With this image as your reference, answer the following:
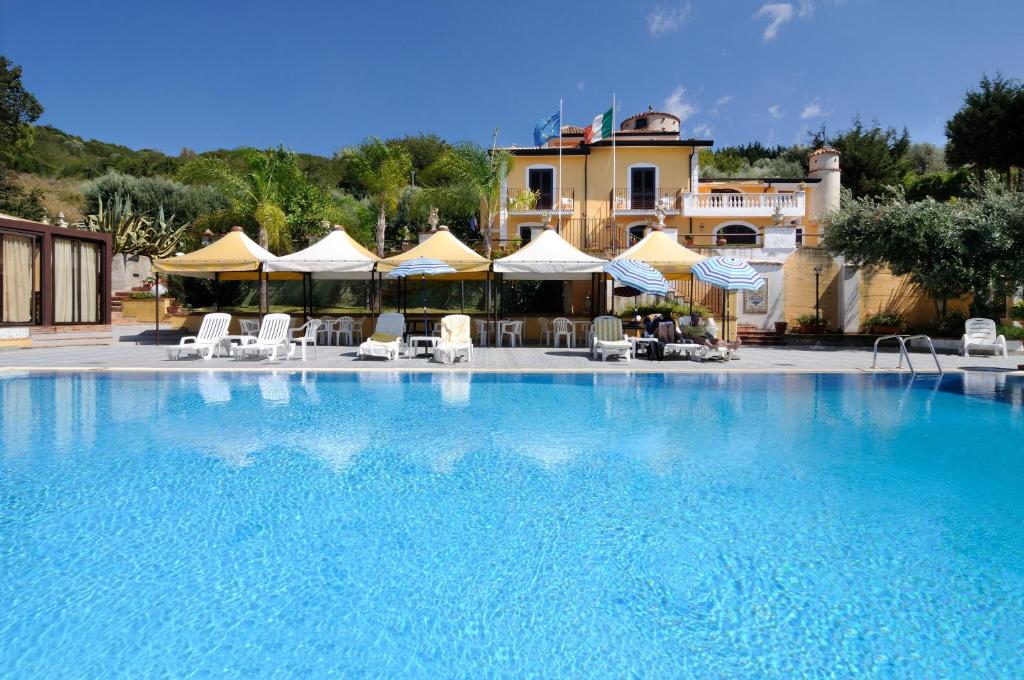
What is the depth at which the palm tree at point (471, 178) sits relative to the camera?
25.7 m

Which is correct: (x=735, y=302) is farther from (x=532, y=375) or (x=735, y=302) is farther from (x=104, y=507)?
(x=104, y=507)

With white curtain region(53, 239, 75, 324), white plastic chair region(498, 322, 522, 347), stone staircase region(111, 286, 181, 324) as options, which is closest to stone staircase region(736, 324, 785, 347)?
white plastic chair region(498, 322, 522, 347)

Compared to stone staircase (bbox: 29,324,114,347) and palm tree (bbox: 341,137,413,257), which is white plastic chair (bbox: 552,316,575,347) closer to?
palm tree (bbox: 341,137,413,257)

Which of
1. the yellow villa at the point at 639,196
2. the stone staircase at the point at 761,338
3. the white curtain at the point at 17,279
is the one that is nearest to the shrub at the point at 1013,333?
the stone staircase at the point at 761,338

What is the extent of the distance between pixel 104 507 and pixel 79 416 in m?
4.19

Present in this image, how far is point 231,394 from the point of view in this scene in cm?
948

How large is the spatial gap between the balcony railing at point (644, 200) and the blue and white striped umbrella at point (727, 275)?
51.7 feet

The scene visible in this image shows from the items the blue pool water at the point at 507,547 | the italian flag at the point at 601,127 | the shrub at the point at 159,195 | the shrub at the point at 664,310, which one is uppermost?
the italian flag at the point at 601,127

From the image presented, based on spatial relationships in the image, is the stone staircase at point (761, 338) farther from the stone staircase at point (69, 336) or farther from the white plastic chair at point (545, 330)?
the stone staircase at point (69, 336)

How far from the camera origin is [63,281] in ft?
56.4

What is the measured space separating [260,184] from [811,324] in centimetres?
2031

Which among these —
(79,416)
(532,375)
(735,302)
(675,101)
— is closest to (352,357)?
(532,375)

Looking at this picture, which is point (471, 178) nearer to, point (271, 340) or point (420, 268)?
point (420, 268)

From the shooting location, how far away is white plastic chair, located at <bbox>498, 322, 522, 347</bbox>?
17.7 m
